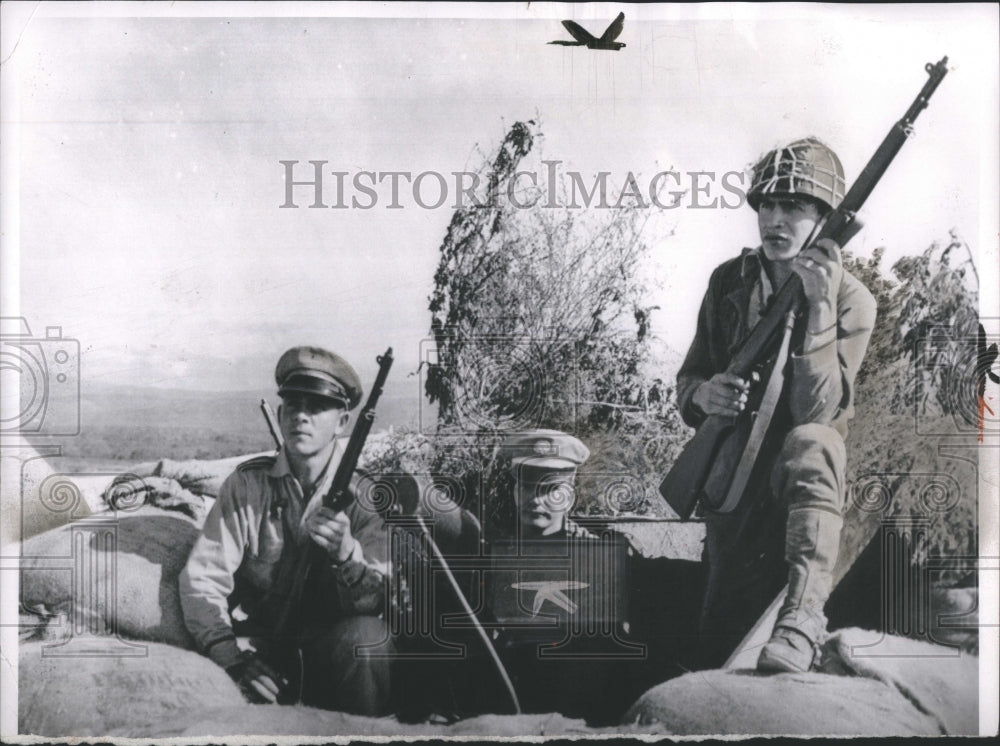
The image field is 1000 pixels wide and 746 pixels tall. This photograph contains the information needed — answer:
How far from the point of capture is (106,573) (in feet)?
16.0

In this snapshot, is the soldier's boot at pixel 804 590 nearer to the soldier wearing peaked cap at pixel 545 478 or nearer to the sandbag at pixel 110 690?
the soldier wearing peaked cap at pixel 545 478

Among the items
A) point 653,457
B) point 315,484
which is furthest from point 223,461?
point 653,457

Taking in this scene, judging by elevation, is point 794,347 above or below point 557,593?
above

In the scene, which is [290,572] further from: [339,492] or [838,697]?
[838,697]

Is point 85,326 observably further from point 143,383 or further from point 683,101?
point 683,101

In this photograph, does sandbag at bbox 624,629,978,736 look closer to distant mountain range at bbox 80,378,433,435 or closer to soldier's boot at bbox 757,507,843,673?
soldier's boot at bbox 757,507,843,673

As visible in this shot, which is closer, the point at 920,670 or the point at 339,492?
the point at 339,492

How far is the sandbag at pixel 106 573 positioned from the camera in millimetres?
4883

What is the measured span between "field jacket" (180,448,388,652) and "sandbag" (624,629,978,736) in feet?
4.65

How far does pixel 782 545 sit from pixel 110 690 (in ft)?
10.4

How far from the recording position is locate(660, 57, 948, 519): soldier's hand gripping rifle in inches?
195

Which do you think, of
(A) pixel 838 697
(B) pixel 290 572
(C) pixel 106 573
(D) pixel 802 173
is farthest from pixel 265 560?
(D) pixel 802 173

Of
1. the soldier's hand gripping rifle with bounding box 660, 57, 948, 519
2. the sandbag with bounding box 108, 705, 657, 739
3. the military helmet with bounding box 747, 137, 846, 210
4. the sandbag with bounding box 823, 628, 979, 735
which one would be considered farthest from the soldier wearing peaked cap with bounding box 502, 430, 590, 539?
the military helmet with bounding box 747, 137, 846, 210

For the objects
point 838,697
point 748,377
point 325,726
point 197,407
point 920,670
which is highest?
point 748,377
